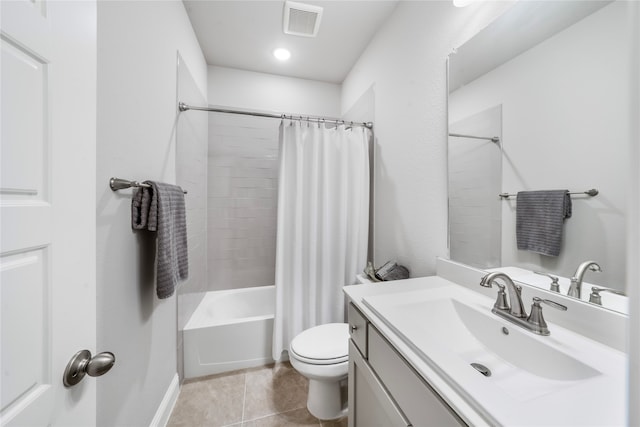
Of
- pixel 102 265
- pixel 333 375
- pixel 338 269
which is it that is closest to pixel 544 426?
pixel 333 375

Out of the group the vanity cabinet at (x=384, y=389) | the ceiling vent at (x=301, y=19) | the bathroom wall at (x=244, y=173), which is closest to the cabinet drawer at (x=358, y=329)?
the vanity cabinet at (x=384, y=389)

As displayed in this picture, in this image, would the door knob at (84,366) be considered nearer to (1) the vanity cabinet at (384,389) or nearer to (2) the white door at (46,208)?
(2) the white door at (46,208)

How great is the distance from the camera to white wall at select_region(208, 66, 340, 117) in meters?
2.30

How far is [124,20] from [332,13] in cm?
126

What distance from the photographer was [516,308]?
77cm

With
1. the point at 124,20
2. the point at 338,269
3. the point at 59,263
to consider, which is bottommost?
the point at 338,269

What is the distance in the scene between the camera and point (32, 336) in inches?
15.4

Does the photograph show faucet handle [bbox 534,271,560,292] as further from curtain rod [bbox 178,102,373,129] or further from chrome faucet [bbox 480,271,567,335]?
curtain rod [bbox 178,102,373,129]

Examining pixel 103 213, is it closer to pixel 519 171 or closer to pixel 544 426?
pixel 544 426

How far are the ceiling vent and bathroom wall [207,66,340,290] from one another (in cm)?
72

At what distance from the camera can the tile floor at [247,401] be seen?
1.32 meters

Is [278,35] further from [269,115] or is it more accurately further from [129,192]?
[129,192]

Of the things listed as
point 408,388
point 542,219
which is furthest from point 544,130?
point 408,388

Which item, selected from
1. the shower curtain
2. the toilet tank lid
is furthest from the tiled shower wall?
the toilet tank lid
